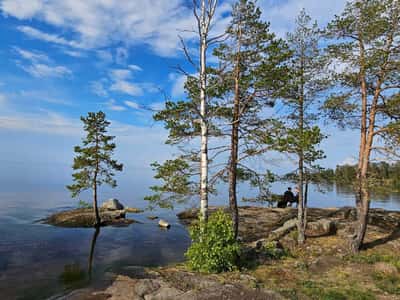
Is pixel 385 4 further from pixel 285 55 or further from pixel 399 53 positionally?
pixel 285 55

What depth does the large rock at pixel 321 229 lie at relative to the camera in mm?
16530

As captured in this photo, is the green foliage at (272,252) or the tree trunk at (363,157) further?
the green foliage at (272,252)

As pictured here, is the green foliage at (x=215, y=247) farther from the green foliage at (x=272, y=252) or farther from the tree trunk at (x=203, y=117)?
the green foliage at (x=272, y=252)

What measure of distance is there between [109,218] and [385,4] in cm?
2883

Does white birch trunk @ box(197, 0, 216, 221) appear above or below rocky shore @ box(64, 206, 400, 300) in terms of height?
above

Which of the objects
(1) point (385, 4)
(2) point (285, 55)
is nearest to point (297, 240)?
(2) point (285, 55)

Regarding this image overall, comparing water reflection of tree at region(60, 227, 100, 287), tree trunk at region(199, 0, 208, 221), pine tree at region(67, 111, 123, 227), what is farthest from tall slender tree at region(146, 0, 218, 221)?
pine tree at region(67, 111, 123, 227)

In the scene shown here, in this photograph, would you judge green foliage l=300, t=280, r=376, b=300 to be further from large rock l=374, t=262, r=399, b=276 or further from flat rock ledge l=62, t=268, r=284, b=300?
large rock l=374, t=262, r=399, b=276

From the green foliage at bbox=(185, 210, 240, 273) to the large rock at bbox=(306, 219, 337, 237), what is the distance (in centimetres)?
863

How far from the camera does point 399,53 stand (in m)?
10.7

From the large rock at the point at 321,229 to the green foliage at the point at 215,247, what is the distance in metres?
8.63

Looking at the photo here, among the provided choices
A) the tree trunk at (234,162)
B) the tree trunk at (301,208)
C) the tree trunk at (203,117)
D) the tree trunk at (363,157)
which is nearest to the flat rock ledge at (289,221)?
the tree trunk at (301,208)

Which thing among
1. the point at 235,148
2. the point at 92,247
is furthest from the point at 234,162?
the point at 92,247

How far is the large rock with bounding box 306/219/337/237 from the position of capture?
16.5 meters
